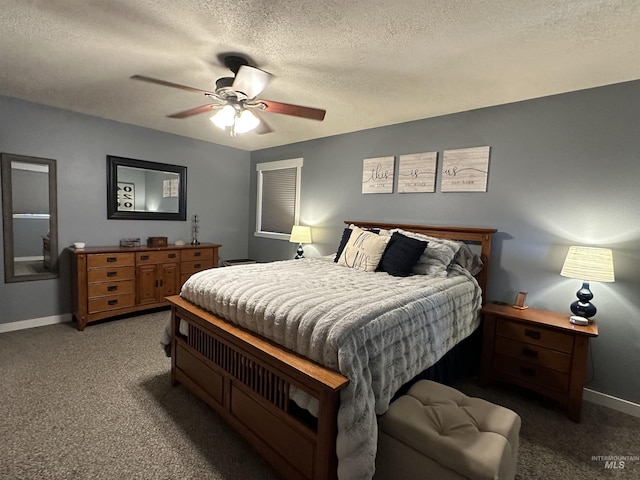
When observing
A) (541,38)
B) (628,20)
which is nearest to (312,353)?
(541,38)

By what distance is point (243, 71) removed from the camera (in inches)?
80.6

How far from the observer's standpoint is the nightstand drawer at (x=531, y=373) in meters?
2.24

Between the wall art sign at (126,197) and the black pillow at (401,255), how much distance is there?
11.1ft

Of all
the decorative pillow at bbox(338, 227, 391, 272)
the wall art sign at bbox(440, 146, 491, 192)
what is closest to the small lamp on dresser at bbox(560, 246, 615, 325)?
the wall art sign at bbox(440, 146, 491, 192)

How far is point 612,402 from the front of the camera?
7.82 feet

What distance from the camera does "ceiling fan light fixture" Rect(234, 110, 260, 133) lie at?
2.41 m

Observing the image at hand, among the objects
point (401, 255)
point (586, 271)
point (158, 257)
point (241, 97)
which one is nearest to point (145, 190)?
point (158, 257)

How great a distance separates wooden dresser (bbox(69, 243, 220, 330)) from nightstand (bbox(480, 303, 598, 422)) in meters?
3.61

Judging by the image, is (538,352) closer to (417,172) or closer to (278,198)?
(417,172)

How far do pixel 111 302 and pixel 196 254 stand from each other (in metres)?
1.13

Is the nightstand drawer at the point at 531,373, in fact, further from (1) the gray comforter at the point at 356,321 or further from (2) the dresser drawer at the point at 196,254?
(2) the dresser drawer at the point at 196,254

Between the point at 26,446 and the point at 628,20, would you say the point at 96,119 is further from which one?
the point at 628,20

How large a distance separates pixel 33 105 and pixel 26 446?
334cm

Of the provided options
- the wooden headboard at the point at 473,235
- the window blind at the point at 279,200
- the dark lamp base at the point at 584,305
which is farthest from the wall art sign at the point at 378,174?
the dark lamp base at the point at 584,305
